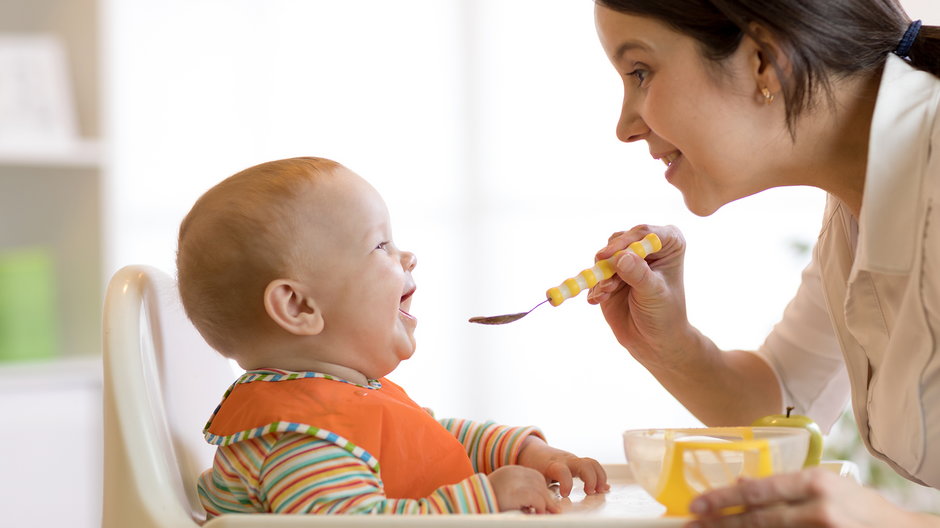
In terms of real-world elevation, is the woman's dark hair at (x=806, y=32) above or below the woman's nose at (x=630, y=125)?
above

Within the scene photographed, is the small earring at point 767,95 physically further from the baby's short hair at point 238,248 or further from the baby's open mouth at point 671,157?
the baby's short hair at point 238,248

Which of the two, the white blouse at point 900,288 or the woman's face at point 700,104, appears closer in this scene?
the white blouse at point 900,288

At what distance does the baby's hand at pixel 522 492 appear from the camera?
871 millimetres

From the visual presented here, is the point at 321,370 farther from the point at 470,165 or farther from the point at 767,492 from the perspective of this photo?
the point at 470,165

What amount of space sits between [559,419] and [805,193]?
39.2 inches

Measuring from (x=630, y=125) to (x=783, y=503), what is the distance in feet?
1.96

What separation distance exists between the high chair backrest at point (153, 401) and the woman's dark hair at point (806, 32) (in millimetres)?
598

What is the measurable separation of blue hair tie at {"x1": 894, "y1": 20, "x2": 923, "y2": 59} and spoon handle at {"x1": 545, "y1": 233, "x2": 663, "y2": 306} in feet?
1.11

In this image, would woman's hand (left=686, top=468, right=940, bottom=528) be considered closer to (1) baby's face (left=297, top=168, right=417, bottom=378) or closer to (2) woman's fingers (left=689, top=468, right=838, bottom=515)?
(2) woman's fingers (left=689, top=468, right=838, bottom=515)

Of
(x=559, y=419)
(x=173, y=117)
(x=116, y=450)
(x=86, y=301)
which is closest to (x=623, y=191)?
(x=559, y=419)

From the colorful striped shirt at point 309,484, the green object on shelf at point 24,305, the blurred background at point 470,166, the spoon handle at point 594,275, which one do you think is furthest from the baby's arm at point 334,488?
the blurred background at point 470,166

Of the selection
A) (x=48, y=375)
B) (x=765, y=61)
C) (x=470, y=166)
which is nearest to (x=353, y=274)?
(x=765, y=61)

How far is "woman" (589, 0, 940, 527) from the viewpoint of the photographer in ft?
3.35

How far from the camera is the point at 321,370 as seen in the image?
1.04 m
